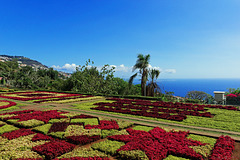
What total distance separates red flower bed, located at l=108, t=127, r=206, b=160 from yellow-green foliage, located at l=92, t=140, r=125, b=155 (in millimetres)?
234

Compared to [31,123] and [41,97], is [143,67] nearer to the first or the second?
[41,97]

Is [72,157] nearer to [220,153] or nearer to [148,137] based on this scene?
[148,137]

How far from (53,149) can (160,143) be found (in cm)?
387

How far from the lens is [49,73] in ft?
288

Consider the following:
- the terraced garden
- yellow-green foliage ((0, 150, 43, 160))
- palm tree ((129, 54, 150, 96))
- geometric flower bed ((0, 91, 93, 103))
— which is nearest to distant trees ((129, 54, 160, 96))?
palm tree ((129, 54, 150, 96))

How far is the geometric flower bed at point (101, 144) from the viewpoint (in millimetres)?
5484

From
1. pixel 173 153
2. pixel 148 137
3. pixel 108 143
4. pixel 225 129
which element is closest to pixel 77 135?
pixel 108 143

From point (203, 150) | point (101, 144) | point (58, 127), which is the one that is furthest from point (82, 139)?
point (203, 150)

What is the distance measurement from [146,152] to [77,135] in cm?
310

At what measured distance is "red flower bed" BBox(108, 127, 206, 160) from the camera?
5.58 m

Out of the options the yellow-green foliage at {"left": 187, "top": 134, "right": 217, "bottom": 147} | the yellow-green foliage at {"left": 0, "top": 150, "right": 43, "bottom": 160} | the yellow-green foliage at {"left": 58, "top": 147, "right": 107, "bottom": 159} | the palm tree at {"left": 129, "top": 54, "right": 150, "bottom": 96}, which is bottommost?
the yellow-green foliage at {"left": 0, "top": 150, "right": 43, "bottom": 160}

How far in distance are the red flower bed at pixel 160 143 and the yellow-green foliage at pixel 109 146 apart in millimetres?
234

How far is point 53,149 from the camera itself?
574 cm

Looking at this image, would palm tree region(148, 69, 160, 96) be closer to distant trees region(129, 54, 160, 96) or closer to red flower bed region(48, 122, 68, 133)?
distant trees region(129, 54, 160, 96)
